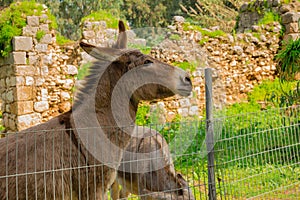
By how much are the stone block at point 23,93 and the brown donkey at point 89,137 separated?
5.23 metres

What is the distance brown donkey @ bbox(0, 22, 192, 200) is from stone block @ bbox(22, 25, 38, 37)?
221 inches

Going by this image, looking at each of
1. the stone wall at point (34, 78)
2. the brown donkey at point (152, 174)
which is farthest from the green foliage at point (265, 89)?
the brown donkey at point (152, 174)

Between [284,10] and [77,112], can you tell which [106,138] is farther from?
[284,10]

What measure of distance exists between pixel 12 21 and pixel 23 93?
66.1 inches

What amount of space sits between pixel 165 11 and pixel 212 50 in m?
20.8

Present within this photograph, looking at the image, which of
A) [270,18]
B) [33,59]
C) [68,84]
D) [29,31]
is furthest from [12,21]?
[270,18]

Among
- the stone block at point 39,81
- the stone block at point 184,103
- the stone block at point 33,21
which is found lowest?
the stone block at point 184,103

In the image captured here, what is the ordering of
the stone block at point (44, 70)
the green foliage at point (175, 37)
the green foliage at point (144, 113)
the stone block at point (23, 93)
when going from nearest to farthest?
the stone block at point (23, 93) → the stone block at point (44, 70) → the green foliage at point (144, 113) → the green foliage at point (175, 37)

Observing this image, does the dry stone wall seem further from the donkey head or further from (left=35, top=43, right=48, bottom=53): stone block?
the donkey head

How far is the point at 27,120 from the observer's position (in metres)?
8.14

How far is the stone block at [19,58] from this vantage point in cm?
820

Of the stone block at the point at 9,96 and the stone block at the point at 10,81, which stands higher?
the stone block at the point at 10,81

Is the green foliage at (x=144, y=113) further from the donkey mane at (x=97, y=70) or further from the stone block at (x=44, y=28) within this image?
the donkey mane at (x=97, y=70)

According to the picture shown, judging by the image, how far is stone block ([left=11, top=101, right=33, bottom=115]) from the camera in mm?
8125
